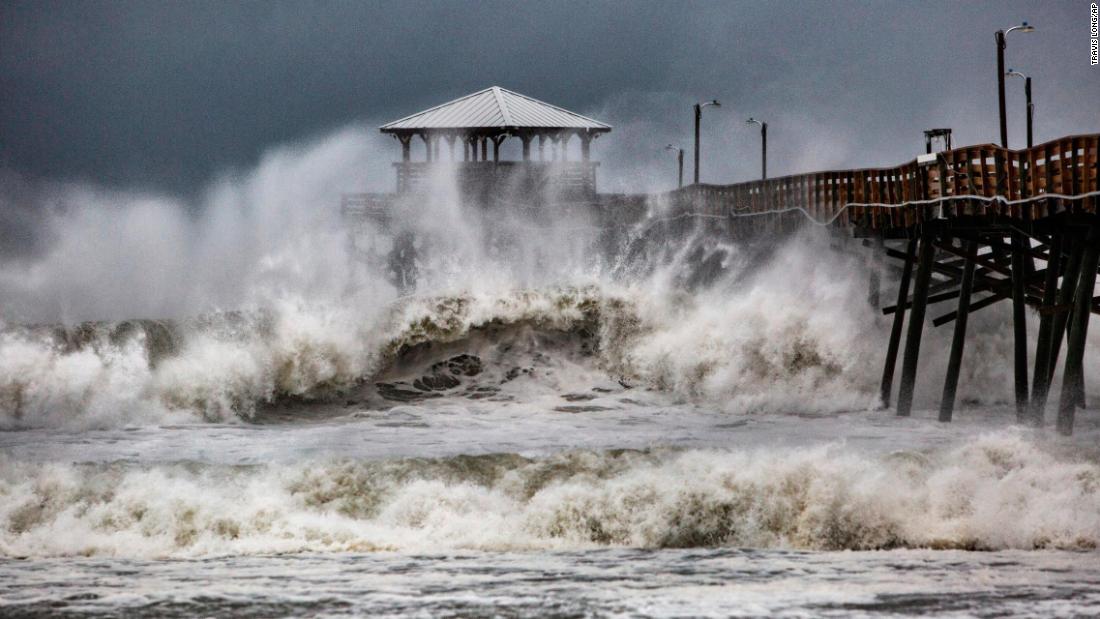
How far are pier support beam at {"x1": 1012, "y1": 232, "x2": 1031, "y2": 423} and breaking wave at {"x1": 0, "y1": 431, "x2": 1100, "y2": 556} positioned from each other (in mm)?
4698

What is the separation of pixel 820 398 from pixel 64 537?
47.7 ft

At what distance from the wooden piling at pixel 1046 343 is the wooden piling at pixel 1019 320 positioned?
35 cm

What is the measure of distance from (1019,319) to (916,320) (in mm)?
1931

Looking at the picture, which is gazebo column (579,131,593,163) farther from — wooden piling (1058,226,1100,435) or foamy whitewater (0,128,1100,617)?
wooden piling (1058,226,1100,435)

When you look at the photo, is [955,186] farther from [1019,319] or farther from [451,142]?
[451,142]

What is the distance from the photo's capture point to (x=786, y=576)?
1144 cm

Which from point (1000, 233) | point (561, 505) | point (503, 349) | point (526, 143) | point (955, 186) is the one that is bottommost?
point (561, 505)

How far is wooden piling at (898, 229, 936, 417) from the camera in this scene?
71.2 ft

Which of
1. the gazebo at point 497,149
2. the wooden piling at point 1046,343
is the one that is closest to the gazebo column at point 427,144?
the gazebo at point 497,149

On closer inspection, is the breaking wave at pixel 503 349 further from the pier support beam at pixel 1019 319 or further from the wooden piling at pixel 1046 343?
the wooden piling at pixel 1046 343

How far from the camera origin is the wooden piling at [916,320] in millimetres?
21688

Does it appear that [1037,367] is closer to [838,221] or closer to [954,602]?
[838,221]

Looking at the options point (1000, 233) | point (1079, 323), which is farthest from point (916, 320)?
point (1079, 323)

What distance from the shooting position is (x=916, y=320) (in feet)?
71.9
